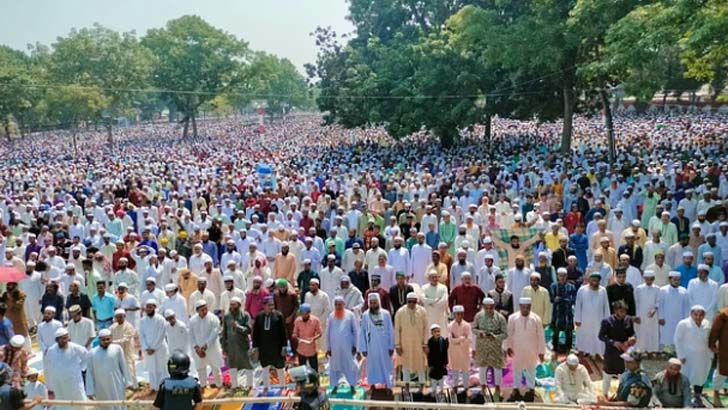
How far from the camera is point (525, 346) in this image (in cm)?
617

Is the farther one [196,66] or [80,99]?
[196,66]

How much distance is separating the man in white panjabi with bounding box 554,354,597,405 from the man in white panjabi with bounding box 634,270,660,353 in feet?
5.49

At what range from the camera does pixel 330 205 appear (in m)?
12.1

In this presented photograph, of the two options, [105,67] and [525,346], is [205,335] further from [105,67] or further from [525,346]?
[105,67]

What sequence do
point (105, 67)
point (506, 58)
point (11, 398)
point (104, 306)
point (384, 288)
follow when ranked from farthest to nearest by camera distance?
1. point (105, 67)
2. point (506, 58)
3. point (384, 288)
4. point (104, 306)
5. point (11, 398)

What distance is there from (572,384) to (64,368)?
4.26 m

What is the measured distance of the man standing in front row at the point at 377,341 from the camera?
6.40m

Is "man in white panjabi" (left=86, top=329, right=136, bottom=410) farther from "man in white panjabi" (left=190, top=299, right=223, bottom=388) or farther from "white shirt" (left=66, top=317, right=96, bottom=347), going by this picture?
"man in white panjabi" (left=190, top=299, right=223, bottom=388)

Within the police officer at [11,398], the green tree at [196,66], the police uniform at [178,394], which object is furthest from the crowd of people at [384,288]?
the green tree at [196,66]

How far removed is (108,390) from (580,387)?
3.98 m

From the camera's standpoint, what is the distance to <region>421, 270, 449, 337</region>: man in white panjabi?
709 centimetres

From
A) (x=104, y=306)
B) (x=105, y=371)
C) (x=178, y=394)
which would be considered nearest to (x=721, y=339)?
(x=178, y=394)

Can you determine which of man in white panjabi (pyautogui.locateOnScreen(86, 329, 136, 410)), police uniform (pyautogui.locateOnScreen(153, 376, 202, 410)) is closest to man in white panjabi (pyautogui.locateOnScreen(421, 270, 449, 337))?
man in white panjabi (pyautogui.locateOnScreen(86, 329, 136, 410))

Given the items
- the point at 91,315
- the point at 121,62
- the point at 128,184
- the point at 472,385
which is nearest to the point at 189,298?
the point at 91,315
